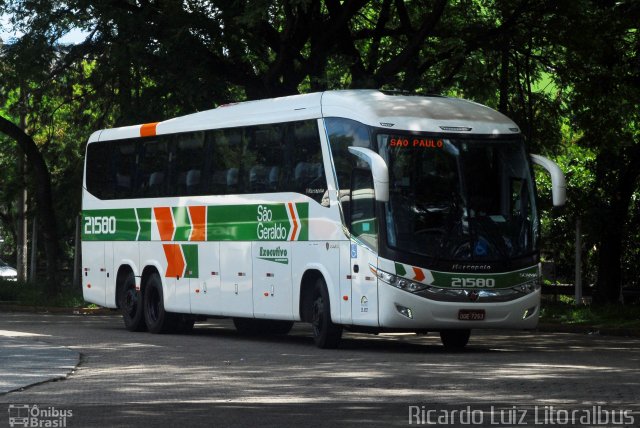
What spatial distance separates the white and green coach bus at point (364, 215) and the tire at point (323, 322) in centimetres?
2

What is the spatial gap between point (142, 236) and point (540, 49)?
11.3 m

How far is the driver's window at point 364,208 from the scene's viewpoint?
20.6 metres

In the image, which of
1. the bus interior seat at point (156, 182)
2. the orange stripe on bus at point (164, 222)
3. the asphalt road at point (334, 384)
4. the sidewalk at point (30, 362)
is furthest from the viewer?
the bus interior seat at point (156, 182)

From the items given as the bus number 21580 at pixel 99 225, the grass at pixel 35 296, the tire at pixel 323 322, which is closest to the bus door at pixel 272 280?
the tire at pixel 323 322

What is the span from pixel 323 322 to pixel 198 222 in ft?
15.2

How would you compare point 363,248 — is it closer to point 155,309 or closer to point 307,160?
point 307,160

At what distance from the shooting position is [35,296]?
3875 cm

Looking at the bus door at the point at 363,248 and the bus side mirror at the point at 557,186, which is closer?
the bus door at the point at 363,248

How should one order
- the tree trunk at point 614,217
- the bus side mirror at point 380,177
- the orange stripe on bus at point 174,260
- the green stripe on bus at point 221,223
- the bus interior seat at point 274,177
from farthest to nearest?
the tree trunk at point 614,217 < the orange stripe on bus at point 174,260 < the bus interior seat at point 274,177 < the green stripe on bus at point 221,223 < the bus side mirror at point 380,177

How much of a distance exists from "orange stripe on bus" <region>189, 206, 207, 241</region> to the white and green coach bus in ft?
0.11

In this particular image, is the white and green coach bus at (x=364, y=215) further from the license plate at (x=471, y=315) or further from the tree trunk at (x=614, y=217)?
the tree trunk at (x=614, y=217)

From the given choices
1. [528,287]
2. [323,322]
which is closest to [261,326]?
[323,322]

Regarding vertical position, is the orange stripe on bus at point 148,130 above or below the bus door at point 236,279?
above

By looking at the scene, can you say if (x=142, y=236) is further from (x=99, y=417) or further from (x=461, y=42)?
(x=99, y=417)
